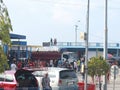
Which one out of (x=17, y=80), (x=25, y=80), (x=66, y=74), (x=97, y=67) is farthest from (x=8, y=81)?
(x=97, y=67)

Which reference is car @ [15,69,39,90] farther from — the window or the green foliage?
the green foliage

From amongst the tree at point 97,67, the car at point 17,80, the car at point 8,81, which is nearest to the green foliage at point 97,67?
the tree at point 97,67

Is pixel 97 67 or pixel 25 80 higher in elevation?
pixel 97 67

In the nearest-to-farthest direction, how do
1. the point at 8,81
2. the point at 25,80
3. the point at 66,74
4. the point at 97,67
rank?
the point at 8,81 → the point at 25,80 → the point at 66,74 → the point at 97,67

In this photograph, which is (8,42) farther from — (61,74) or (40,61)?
(40,61)

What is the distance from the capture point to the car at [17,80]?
25859 millimetres

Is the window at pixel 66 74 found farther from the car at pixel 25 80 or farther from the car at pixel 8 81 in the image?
the car at pixel 8 81

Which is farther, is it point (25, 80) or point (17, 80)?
point (25, 80)

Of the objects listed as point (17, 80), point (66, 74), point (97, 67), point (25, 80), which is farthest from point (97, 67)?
point (17, 80)

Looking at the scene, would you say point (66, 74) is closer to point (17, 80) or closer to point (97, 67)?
point (97, 67)

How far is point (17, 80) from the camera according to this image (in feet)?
86.1

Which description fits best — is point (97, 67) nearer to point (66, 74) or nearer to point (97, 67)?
point (97, 67)

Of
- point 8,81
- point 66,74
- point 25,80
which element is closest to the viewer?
point 8,81

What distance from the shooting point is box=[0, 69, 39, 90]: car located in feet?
84.8
